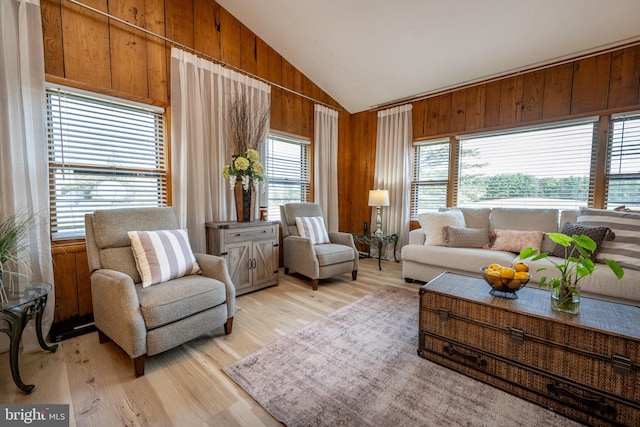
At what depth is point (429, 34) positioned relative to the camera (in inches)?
113

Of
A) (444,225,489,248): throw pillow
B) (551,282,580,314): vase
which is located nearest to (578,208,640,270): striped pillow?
(444,225,489,248): throw pillow

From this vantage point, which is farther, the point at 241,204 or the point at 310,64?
the point at 310,64

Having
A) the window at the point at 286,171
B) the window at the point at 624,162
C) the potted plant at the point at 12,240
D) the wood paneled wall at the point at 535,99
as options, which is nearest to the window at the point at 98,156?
the potted plant at the point at 12,240

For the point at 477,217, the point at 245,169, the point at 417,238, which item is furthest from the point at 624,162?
the point at 245,169

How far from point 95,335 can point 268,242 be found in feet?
5.21

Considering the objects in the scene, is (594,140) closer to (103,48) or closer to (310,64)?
(310,64)

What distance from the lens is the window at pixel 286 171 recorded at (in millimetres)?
3662

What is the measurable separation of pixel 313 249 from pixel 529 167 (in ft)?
9.26

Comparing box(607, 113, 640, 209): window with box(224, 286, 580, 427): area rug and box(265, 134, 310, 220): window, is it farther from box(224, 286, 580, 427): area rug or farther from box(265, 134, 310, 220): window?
box(265, 134, 310, 220): window

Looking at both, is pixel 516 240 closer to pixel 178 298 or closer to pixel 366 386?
pixel 366 386

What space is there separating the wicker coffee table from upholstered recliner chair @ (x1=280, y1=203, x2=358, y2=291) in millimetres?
1435

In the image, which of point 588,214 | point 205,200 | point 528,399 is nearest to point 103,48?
point 205,200

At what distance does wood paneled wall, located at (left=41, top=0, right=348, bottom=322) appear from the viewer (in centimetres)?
210

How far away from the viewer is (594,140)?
114 inches
